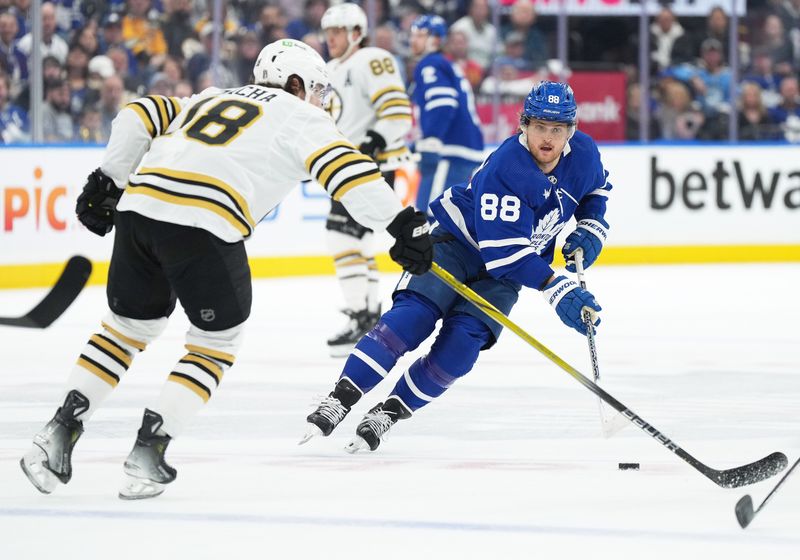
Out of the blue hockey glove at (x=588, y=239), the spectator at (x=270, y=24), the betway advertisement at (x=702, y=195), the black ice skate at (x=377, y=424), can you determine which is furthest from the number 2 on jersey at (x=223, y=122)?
the betway advertisement at (x=702, y=195)

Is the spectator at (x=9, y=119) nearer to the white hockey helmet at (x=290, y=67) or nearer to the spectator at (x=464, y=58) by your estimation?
the spectator at (x=464, y=58)

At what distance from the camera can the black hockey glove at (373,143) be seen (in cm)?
628

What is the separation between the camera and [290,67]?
11.4 feet

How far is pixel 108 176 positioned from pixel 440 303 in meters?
0.91

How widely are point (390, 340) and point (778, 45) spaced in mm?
7497

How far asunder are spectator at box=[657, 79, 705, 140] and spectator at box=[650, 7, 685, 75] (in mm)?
144

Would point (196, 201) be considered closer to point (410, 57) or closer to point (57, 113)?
point (57, 113)

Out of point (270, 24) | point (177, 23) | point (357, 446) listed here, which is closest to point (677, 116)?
point (270, 24)

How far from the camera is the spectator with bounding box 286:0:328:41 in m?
9.45

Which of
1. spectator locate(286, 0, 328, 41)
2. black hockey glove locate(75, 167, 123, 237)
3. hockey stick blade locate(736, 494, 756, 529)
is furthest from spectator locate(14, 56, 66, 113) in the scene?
hockey stick blade locate(736, 494, 756, 529)

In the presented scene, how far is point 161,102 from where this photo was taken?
3.47 meters

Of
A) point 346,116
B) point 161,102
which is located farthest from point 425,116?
point 161,102

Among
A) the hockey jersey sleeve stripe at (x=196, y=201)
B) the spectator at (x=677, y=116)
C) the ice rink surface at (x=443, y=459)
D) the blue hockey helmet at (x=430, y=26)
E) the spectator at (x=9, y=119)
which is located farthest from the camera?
the spectator at (x=677, y=116)

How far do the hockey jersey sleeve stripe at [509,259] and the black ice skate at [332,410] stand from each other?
0.46m
